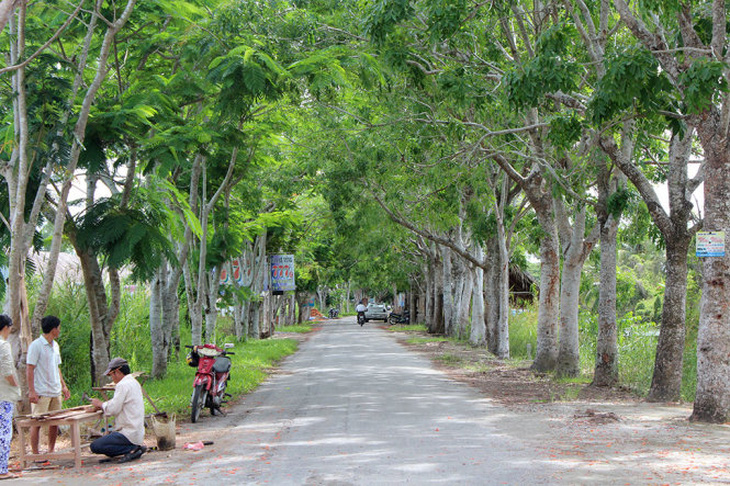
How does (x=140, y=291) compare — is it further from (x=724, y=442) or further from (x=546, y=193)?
(x=724, y=442)

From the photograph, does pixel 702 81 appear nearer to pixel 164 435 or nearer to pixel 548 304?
pixel 164 435

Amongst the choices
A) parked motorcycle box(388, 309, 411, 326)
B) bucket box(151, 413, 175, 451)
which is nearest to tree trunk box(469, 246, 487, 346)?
bucket box(151, 413, 175, 451)

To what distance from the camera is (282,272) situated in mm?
37250

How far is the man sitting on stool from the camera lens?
27.4 ft

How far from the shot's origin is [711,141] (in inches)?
408

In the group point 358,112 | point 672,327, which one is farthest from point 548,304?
point 358,112

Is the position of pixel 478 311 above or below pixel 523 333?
above

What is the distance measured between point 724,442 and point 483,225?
13210 millimetres

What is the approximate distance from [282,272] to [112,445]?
2894 cm

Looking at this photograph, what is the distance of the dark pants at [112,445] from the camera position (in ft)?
27.3

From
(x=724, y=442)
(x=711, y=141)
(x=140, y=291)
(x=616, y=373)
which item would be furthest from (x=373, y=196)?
(x=724, y=442)

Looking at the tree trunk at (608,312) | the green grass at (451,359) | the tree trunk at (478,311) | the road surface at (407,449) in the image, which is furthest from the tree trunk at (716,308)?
the tree trunk at (478,311)

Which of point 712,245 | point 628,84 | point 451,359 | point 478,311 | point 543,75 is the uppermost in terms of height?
point 543,75

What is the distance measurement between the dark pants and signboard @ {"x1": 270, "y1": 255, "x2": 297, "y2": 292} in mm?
28095
